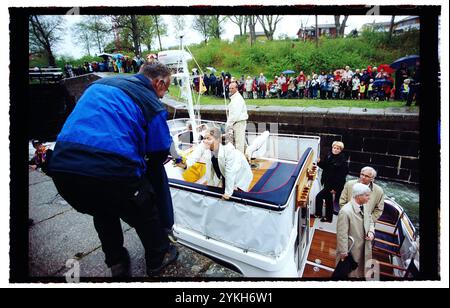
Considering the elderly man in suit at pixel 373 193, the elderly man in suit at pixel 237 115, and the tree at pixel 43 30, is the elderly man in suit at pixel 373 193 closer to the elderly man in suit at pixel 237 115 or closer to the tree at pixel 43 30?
the elderly man in suit at pixel 237 115

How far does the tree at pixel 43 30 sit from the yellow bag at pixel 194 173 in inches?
93.8

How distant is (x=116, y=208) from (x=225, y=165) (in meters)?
1.42

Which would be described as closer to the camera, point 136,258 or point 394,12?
point 394,12

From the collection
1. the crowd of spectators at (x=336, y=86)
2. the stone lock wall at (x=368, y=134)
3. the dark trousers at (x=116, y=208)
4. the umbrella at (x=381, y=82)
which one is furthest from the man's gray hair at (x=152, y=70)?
the umbrella at (x=381, y=82)

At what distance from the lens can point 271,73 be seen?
15547mm

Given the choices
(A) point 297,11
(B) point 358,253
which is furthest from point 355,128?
(A) point 297,11

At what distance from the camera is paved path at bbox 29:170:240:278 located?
1802 mm

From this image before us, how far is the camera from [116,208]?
1483 millimetres

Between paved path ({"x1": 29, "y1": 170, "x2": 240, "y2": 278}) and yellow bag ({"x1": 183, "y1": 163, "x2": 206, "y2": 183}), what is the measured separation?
1473 mm

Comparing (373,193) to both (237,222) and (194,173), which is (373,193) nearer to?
(237,222)

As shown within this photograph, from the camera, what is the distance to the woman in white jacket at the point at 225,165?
8.64 ft

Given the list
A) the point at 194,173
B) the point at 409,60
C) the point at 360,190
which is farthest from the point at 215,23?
the point at 360,190
